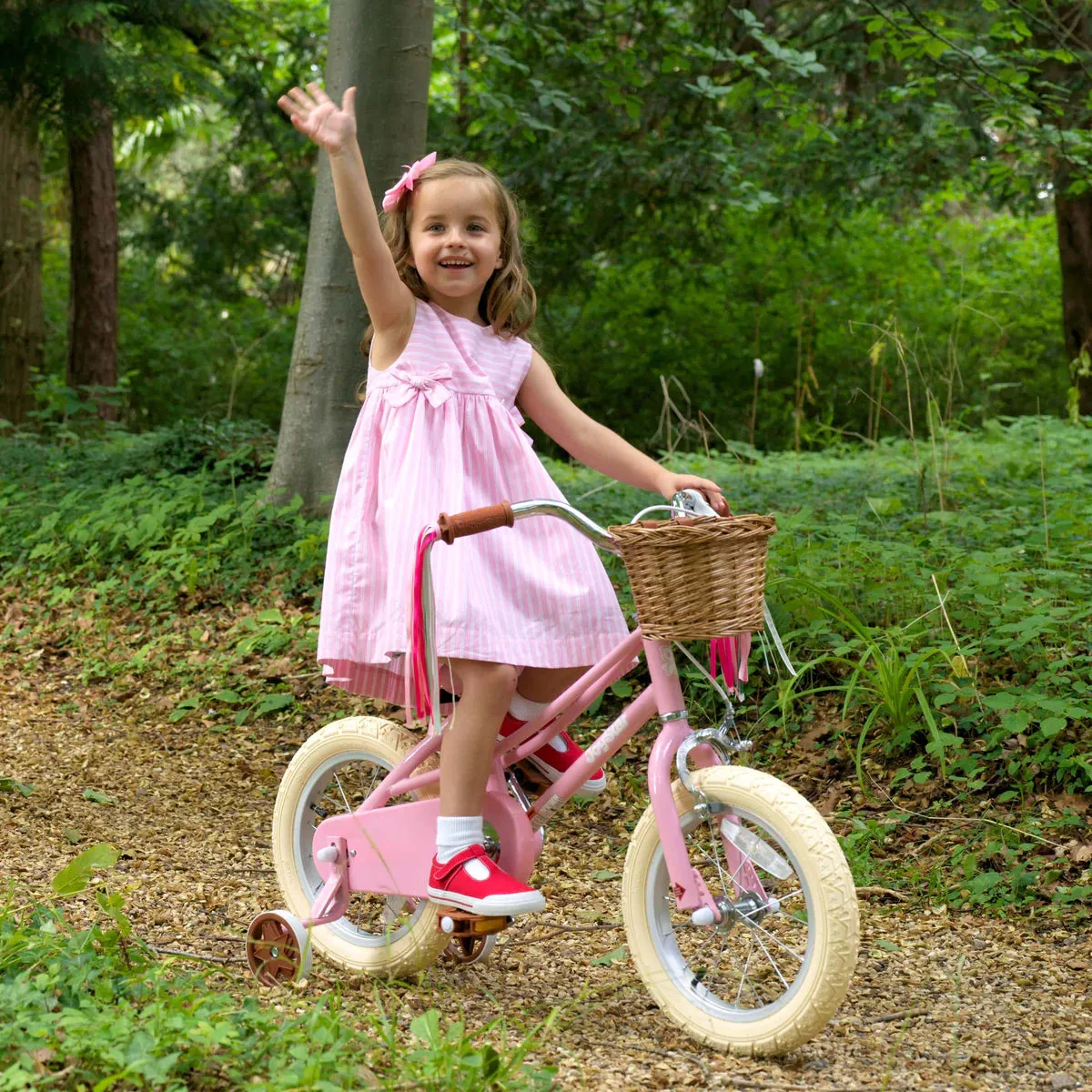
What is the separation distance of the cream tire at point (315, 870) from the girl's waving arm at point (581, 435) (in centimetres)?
73

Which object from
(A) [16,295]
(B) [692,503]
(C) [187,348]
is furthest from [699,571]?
(C) [187,348]

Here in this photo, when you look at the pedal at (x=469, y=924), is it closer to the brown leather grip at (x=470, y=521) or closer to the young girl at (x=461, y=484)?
the young girl at (x=461, y=484)

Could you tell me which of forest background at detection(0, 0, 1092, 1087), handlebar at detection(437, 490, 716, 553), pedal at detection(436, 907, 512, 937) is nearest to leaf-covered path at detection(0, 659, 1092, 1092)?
forest background at detection(0, 0, 1092, 1087)

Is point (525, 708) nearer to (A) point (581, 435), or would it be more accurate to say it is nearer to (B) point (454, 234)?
(A) point (581, 435)

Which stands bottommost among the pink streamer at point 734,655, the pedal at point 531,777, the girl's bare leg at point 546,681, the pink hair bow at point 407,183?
the pedal at point 531,777

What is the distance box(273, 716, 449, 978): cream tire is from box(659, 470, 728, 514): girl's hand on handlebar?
31.3 inches

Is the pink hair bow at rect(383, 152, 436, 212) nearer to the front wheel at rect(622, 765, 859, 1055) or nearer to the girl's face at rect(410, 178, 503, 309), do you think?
the girl's face at rect(410, 178, 503, 309)

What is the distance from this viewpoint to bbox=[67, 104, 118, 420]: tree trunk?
30.6 ft

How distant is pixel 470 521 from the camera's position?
2170 millimetres

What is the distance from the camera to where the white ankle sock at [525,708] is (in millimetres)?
2678

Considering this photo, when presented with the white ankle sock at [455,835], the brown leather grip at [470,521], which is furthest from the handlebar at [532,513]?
the white ankle sock at [455,835]

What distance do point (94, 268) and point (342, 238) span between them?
4888mm

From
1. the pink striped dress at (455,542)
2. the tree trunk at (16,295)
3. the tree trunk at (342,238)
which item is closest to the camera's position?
the pink striped dress at (455,542)

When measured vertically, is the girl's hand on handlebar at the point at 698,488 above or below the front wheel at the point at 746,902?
above
